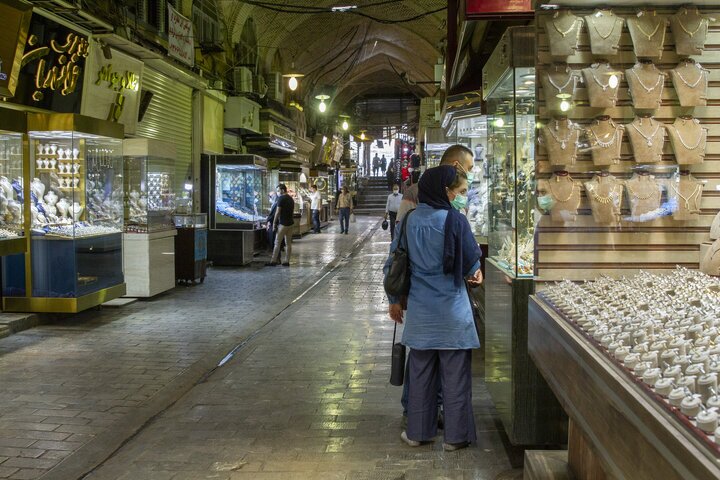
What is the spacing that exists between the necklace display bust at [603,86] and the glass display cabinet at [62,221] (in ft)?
20.2

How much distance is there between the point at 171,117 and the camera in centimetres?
1470

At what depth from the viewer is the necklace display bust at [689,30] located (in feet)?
13.0

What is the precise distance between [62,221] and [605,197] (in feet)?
22.2

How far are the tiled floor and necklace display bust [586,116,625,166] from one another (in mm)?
1894

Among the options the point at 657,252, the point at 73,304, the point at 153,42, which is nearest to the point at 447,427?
the point at 657,252

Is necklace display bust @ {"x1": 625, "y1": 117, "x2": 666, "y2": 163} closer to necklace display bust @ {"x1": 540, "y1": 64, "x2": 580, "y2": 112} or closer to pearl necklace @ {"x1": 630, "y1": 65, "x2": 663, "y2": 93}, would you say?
pearl necklace @ {"x1": 630, "y1": 65, "x2": 663, "y2": 93}

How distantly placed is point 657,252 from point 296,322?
5.41 m

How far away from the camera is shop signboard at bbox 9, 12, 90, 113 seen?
356 inches

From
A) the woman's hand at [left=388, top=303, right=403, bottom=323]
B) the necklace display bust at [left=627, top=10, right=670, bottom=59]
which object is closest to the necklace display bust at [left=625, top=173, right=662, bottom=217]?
the necklace display bust at [left=627, top=10, right=670, bottom=59]

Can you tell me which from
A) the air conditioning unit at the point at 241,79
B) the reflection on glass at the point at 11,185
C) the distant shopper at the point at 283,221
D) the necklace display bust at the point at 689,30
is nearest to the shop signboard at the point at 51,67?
the reflection on glass at the point at 11,185

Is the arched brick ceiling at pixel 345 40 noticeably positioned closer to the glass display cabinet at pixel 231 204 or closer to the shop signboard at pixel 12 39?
the glass display cabinet at pixel 231 204

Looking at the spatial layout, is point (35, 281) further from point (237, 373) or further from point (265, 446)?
point (265, 446)

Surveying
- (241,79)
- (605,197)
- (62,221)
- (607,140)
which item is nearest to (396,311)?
(605,197)

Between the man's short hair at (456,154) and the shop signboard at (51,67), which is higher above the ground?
the shop signboard at (51,67)
